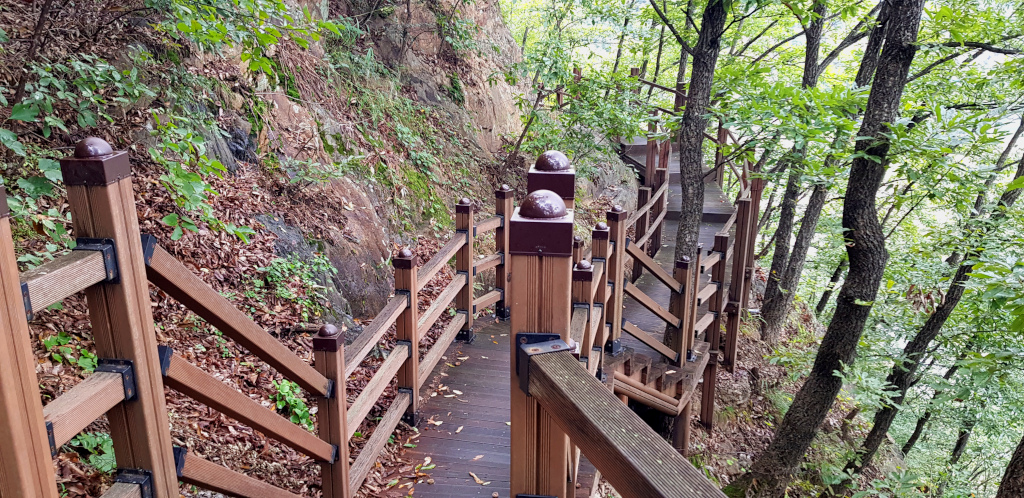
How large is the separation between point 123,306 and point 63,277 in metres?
0.23

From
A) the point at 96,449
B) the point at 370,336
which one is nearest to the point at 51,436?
the point at 96,449

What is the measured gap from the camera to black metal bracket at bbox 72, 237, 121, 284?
170 centimetres

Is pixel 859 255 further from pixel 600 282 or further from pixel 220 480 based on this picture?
pixel 220 480

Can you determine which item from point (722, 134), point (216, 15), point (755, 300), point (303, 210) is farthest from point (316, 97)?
point (755, 300)

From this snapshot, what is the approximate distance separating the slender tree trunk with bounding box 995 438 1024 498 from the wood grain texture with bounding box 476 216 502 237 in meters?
4.08

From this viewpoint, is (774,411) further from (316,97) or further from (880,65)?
(316,97)

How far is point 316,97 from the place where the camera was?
24.6 ft

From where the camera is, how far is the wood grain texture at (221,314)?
6.55 ft

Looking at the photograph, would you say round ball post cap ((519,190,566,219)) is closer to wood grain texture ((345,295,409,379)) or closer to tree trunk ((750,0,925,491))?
wood grain texture ((345,295,409,379))

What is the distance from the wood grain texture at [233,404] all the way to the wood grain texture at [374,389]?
0.40 metres

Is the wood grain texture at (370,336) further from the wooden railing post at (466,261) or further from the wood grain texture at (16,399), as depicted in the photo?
the wood grain texture at (16,399)

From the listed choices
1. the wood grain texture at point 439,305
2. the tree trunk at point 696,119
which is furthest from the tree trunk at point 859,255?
the wood grain texture at point 439,305

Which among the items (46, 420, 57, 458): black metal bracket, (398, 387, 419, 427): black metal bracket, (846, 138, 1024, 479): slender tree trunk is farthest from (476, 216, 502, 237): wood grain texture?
(846, 138, 1024, 479): slender tree trunk

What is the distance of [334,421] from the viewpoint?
310 centimetres
